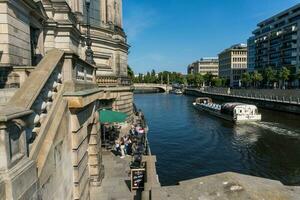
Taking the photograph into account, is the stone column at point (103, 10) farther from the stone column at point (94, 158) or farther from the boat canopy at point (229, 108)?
the boat canopy at point (229, 108)

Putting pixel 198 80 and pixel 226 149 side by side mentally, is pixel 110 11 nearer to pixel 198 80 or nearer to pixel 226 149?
pixel 226 149

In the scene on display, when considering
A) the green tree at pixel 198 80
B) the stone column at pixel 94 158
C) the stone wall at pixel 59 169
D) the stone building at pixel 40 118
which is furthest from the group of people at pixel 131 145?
the green tree at pixel 198 80

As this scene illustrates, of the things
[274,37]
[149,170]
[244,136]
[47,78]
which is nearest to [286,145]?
[244,136]

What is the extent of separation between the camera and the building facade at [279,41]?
112000 mm

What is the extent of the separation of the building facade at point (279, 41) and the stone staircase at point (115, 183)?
343 feet

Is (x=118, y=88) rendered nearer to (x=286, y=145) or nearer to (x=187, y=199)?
(x=286, y=145)

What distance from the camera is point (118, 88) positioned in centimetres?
3052

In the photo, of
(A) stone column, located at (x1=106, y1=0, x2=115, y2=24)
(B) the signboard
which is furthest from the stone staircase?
(A) stone column, located at (x1=106, y1=0, x2=115, y2=24)

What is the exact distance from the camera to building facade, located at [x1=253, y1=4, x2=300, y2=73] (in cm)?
11200

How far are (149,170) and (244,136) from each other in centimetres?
2896

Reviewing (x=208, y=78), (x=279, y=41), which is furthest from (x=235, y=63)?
(x=279, y=41)

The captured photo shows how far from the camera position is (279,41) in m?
123

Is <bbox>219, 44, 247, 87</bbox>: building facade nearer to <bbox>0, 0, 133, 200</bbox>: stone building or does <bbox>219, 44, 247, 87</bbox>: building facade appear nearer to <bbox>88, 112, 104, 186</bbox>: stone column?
<bbox>88, 112, 104, 186</bbox>: stone column

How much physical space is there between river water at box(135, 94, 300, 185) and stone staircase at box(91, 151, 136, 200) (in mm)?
5317
